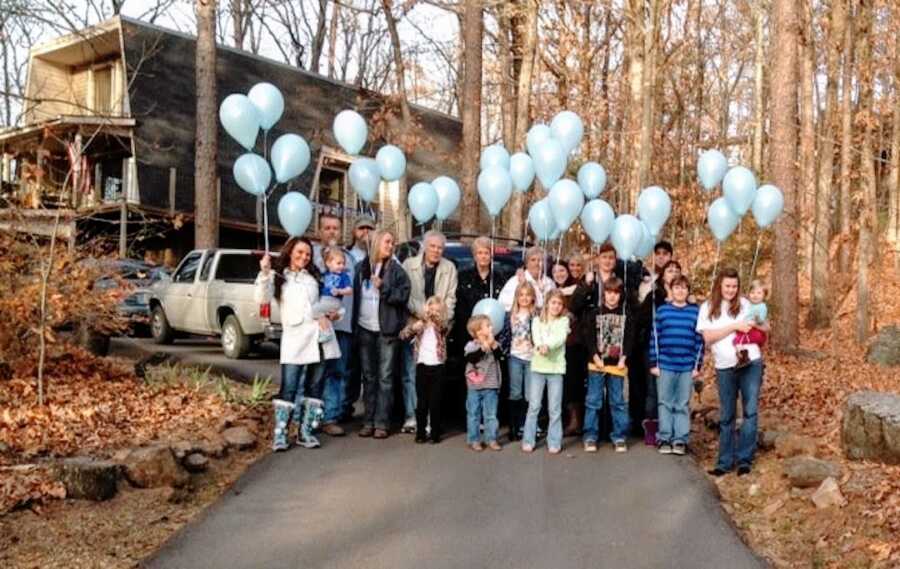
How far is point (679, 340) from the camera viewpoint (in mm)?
7930

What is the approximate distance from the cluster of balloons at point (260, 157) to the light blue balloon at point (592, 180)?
10.2ft

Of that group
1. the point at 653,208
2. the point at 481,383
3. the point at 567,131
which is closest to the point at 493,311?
the point at 481,383

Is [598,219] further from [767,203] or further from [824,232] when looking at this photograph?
[824,232]

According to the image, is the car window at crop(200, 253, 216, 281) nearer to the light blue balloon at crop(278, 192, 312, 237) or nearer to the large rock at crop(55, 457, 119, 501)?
the light blue balloon at crop(278, 192, 312, 237)

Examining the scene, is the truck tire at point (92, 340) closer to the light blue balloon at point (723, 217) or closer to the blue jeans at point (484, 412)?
the blue jeans at point (484, 412)

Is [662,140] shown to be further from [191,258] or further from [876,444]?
[876,444]

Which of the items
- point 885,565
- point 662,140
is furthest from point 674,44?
point 885,565

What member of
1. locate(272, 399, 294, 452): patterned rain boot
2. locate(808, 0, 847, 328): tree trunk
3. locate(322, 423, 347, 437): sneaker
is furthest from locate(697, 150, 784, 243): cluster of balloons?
locate(808, 0, 847, 328): tree trunk

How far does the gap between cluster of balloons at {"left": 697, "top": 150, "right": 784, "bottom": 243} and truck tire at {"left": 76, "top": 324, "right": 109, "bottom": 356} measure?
26.1 ft

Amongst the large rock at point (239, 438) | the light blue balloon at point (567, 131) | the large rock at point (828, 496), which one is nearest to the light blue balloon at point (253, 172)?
the large rock at point (239, 438)

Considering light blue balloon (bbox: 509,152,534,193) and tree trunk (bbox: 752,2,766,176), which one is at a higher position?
tree trunk (bbox: 752,2,766,176)

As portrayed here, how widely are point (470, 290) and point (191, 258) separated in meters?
8.35

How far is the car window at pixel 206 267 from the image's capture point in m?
14.8

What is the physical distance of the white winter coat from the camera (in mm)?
8008
